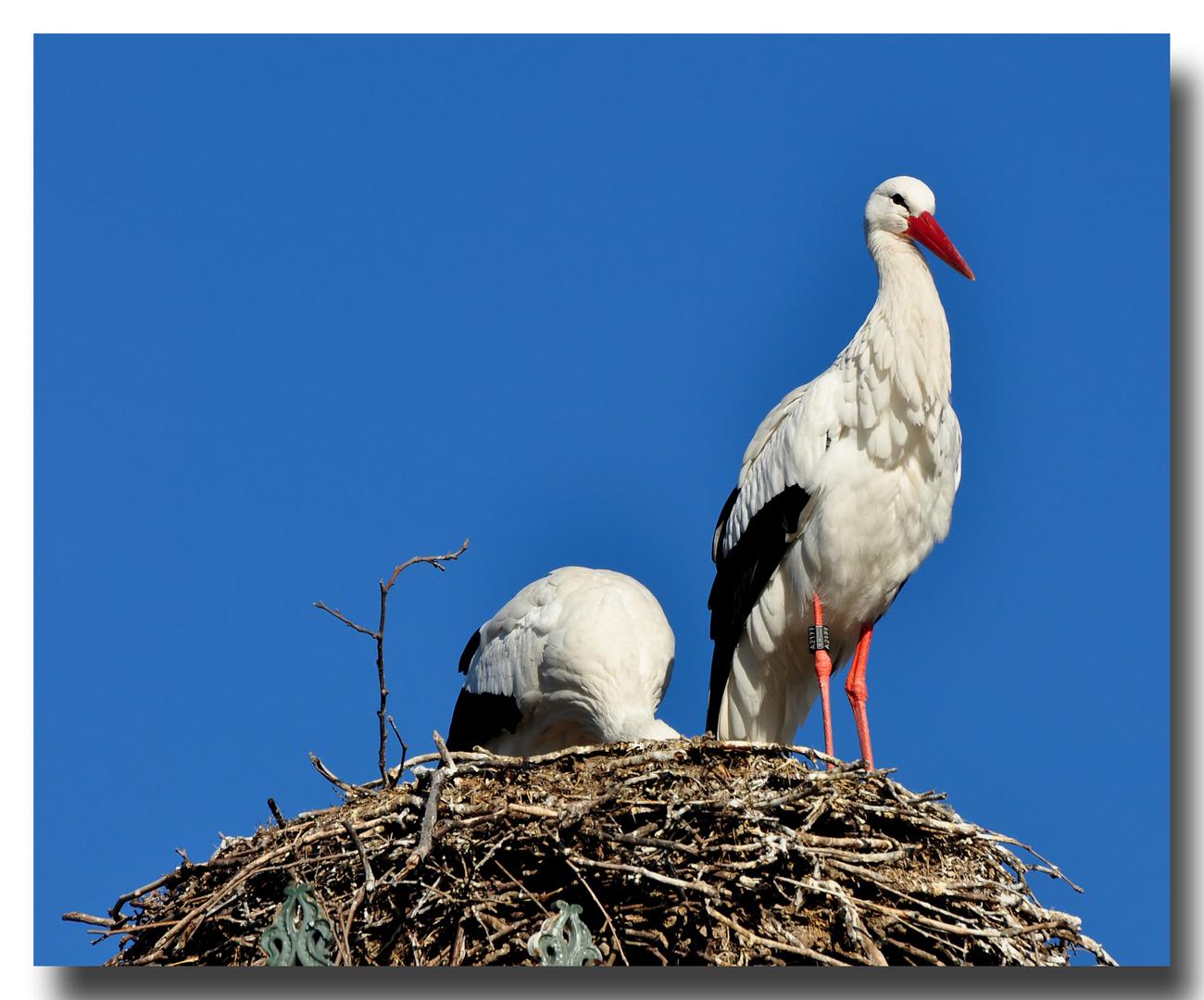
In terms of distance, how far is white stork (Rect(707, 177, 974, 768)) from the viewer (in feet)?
14.2

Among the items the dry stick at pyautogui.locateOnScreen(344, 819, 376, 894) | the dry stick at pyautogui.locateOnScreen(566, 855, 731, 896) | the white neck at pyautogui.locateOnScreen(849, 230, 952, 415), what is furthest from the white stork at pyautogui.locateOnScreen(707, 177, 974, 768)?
the dry stick at pyautogui.locateOnScreen(344, 819, 376, 894)

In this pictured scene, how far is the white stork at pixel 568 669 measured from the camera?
461 centimetres

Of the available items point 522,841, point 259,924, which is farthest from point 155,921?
point 522,841

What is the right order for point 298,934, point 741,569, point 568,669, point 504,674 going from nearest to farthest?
1. point 298,934
2. point 741,569
3. point 568,669
4. point 504,674

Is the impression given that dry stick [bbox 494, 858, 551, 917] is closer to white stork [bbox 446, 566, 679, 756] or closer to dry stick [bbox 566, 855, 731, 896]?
dry stick [bbox 566, 855, 731, 896]

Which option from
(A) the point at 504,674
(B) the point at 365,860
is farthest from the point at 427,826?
(A) the point at 504,674

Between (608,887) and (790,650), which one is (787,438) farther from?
(608,887)

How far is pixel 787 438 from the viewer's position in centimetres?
445

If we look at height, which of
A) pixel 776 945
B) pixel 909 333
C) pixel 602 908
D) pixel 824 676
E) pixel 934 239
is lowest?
pixel 776 945

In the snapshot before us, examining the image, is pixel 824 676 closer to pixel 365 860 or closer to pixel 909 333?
pixel 909 333

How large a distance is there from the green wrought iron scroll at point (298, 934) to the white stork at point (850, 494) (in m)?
1.86

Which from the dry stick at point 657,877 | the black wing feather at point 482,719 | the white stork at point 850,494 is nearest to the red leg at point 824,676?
the white stork at point 850,494

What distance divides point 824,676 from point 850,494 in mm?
548

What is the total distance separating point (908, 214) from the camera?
4531 millimetres
